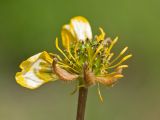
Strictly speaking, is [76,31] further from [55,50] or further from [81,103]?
[55,50]

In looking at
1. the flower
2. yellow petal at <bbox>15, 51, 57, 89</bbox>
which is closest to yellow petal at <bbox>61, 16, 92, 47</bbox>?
the flower

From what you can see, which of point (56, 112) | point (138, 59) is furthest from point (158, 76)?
point (56, 112)

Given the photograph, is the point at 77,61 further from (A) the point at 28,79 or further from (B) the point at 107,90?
(B) the point at 107,90

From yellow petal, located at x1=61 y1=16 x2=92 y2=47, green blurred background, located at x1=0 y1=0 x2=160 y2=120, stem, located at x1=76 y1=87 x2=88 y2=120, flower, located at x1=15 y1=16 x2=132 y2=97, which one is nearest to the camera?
stem, located at x1=76 y1=87 x2=88 y2=120

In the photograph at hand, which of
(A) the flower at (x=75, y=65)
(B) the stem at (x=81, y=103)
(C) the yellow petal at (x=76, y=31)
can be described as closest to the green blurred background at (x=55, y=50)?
(C) the yellow petal at (x=76, y=31)

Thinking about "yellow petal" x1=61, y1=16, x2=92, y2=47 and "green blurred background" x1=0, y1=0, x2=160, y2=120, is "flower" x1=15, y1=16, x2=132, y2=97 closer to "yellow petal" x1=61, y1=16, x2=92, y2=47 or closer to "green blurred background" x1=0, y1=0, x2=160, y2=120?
"yellow petal" x1=61, y1=16, x2=92, y2=47
